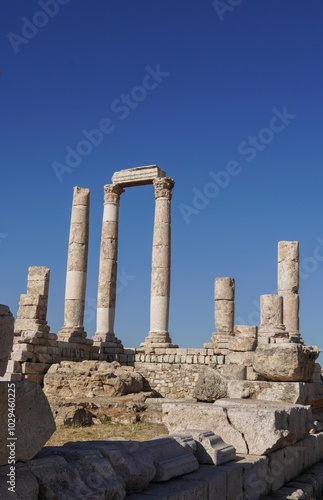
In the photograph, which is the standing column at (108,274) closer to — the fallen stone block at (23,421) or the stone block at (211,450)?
the stone block at (211,450)

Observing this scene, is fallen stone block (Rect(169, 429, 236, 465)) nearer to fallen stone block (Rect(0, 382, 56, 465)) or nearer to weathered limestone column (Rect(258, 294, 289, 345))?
fallen stone block (Rect(0, 382, 56, 465))

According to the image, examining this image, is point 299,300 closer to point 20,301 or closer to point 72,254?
point 72,254

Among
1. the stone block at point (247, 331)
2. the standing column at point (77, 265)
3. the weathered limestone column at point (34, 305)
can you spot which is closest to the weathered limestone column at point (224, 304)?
the stone block at point (247, 331)

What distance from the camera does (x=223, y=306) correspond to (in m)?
22.9

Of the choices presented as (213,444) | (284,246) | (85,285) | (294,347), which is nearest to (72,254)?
(85,285)

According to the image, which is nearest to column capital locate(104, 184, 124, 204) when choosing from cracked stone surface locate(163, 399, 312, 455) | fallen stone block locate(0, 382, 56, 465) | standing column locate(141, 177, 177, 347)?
standing column locate(141, 177, 177, 347)

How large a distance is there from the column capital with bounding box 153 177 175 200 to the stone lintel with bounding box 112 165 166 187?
36 cm

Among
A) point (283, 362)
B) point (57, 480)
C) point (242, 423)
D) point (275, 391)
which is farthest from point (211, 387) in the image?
point (57, 480)

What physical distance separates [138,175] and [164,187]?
4.98 ft

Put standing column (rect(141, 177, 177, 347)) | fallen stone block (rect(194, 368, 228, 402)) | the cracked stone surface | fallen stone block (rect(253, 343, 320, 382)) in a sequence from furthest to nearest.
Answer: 1. standing column (rect(141, 177, 177, 347))
2. fallen stone block (rect(194, 368, 228, 402))
3. fallen stone block (rect(253, 343, 320, 382))
4. the cracked stone surface

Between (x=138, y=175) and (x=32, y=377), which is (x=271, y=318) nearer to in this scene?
(x=138, y=175)

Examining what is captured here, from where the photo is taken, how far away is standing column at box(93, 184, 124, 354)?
2384cm

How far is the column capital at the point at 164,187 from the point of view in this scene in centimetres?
2459

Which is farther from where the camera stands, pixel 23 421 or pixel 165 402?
pixel 165 402
